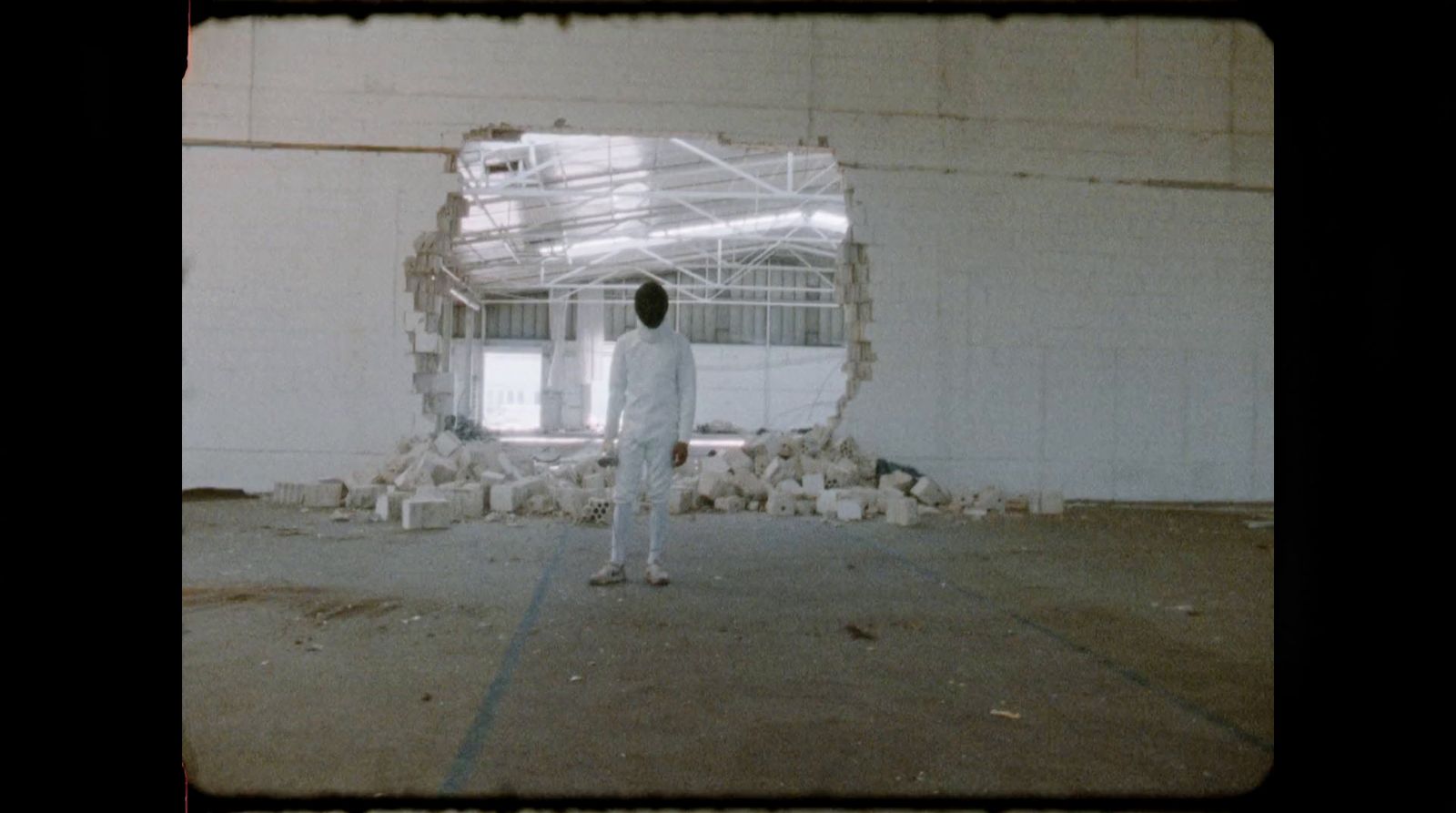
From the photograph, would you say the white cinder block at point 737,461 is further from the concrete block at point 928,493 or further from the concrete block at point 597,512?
the concrete block at point 597,512

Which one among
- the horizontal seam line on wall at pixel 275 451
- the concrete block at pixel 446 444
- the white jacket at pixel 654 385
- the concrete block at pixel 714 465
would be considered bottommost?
the concrete block at pixel 714 465

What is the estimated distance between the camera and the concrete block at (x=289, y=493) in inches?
283

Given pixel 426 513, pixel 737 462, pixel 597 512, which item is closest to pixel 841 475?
pixel 737 462

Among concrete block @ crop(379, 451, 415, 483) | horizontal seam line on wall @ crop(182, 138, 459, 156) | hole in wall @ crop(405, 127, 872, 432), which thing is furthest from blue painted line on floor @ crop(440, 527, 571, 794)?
hole in wall @ crop(405, 127, 872, 432)

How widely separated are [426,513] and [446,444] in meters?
1.59

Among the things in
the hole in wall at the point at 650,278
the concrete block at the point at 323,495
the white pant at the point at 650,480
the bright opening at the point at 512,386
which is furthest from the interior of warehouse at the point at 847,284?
the bright opening at the point at 512,386

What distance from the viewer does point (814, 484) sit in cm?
749

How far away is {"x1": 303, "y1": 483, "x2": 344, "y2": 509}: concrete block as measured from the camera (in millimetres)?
7125

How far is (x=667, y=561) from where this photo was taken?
4.95 m

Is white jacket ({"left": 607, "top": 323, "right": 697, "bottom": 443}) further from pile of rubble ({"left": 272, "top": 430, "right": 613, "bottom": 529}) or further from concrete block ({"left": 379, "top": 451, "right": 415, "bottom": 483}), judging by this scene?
concrete block ({"left": 379, "top": 451, "right": 415, "bottom": 483})

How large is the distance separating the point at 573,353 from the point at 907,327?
54.6ft

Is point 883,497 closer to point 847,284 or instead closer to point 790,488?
point 790,488
